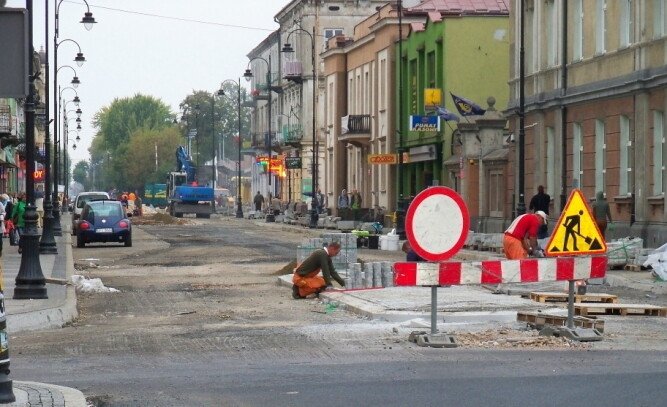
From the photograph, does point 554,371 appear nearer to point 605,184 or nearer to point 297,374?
point 297,374

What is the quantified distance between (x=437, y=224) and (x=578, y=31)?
93.0 ft

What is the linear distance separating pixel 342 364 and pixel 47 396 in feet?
11.3

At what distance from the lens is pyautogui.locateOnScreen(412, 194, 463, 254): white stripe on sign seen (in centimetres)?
1611

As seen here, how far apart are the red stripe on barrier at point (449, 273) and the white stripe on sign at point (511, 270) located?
633mm

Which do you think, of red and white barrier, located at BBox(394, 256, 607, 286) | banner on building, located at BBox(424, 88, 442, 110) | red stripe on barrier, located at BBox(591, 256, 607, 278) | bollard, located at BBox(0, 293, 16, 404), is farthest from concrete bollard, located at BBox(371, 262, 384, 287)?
banner on building, located at BBox(424, 88, 442, 110)

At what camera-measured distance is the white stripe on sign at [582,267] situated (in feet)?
55.2

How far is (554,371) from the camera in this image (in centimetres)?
1305

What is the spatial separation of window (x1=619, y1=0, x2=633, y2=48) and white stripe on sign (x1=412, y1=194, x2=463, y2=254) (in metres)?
23.6

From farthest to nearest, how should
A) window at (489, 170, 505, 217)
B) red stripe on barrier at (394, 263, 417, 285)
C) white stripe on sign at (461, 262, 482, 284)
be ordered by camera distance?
window at (489, 170, 505, 217) → white stripe on sign at (461, 262, 482, 284) → red stripe on barrier at (394, 263, 417, 285)

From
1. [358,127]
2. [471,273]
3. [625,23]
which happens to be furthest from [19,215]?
[358,127]

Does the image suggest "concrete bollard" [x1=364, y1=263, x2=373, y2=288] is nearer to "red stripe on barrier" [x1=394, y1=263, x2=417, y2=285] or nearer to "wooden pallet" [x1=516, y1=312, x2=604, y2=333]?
"wooden pallet" [x1=516, y1=312, x2=604, y2=333]

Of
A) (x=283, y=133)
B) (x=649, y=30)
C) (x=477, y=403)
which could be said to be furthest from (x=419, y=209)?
(x=283, y=133)

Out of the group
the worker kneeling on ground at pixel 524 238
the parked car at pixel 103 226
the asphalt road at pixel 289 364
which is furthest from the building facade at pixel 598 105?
the asphalt road at pixel 289 364

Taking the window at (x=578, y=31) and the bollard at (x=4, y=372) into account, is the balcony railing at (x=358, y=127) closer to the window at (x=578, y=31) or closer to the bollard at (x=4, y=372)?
the window at (x=578, y=31)
